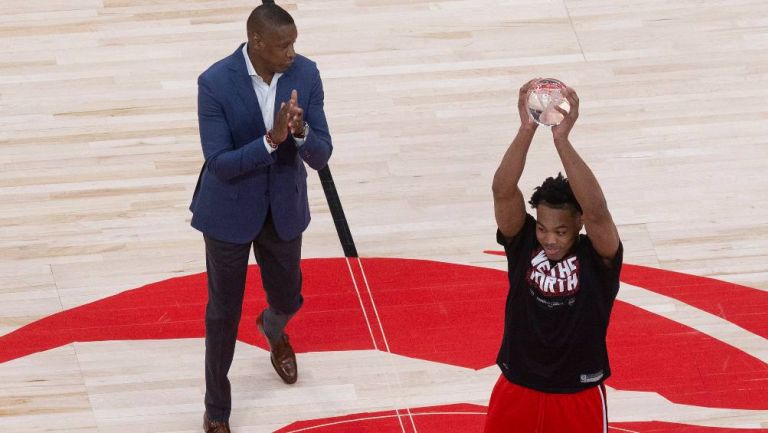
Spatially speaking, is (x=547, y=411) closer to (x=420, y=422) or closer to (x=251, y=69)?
(x=420, y=422)

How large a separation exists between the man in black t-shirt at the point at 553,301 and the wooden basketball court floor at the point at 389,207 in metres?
0.99

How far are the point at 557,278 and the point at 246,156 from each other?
105cm

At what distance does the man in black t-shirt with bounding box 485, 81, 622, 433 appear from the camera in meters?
3.86

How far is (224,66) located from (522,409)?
54.9 inches

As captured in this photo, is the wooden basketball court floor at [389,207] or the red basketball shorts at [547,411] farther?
the wooden basketball court floor at [389,207]

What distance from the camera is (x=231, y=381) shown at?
5.22 metres

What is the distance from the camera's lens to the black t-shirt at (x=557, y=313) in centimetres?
393

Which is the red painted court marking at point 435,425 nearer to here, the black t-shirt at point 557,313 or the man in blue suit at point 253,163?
the man in blue suit at point 253,163

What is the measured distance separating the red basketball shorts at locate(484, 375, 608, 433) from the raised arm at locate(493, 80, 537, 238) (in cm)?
46

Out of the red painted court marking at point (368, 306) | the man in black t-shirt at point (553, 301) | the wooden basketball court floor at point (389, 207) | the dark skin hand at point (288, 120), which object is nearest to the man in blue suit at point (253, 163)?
the dark skin hand at point (288, 120)

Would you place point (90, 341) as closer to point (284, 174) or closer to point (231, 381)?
point (231, 381)

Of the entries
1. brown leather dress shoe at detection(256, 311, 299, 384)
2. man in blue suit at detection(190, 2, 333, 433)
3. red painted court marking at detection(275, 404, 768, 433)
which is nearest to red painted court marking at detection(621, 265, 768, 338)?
red painted court marking at detection(275, 404, 768, 433)

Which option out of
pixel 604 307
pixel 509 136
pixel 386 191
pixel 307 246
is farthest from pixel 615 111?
pixel 604 307

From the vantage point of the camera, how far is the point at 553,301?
3.94 meters
